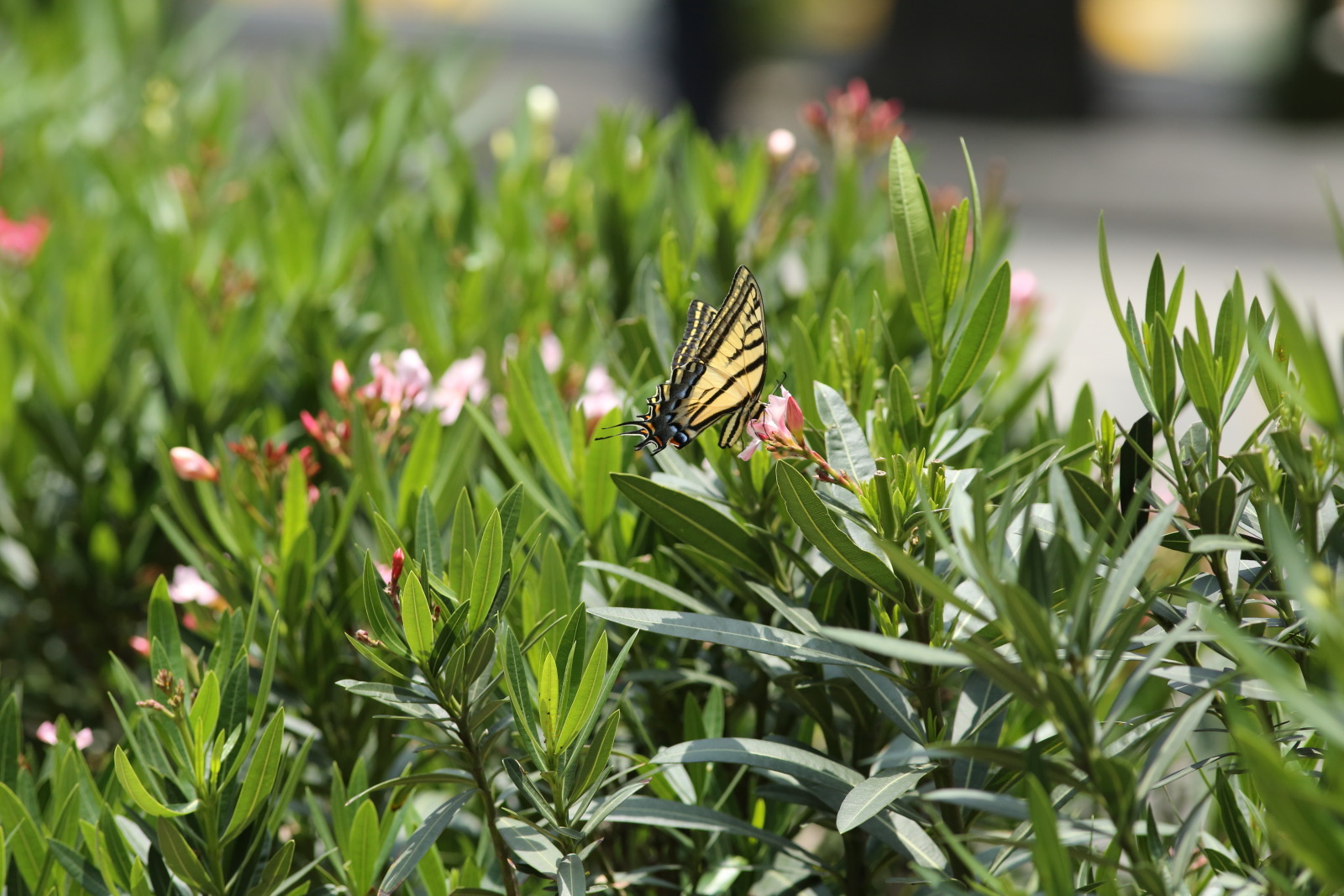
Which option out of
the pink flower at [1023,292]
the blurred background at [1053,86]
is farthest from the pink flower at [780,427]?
the blurred background at [1053,86]

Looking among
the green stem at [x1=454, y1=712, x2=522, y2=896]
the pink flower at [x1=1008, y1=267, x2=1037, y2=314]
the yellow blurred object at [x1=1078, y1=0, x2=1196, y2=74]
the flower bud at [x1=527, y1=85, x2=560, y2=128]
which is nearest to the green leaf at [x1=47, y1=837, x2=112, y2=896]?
the green stem at [x1=454, y1=712, x2=522, y2=896]

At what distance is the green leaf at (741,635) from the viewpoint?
105 centimetres

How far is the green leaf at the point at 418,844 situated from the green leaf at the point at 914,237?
63 centimetres

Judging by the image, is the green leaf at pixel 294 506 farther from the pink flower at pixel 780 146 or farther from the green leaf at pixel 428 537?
the pink flower at pixel 780 146

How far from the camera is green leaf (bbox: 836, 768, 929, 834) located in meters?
0.95

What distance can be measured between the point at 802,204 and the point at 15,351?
140cm

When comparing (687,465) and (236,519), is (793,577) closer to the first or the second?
(687,465)

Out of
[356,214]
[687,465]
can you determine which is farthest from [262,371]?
[687,465]

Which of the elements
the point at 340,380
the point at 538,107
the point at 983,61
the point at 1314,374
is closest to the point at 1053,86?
the point at 983,61

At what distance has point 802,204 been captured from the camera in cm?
226

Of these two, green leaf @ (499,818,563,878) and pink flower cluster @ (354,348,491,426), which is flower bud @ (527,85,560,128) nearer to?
pink flower cluster @ (354,348,491,426)

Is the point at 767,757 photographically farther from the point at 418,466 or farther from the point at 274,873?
the point at 418,466

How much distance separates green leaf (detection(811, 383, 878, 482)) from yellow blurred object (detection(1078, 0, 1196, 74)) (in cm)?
1532

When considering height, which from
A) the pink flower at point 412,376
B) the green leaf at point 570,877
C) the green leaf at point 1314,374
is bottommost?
the green leaf at point 570,877
